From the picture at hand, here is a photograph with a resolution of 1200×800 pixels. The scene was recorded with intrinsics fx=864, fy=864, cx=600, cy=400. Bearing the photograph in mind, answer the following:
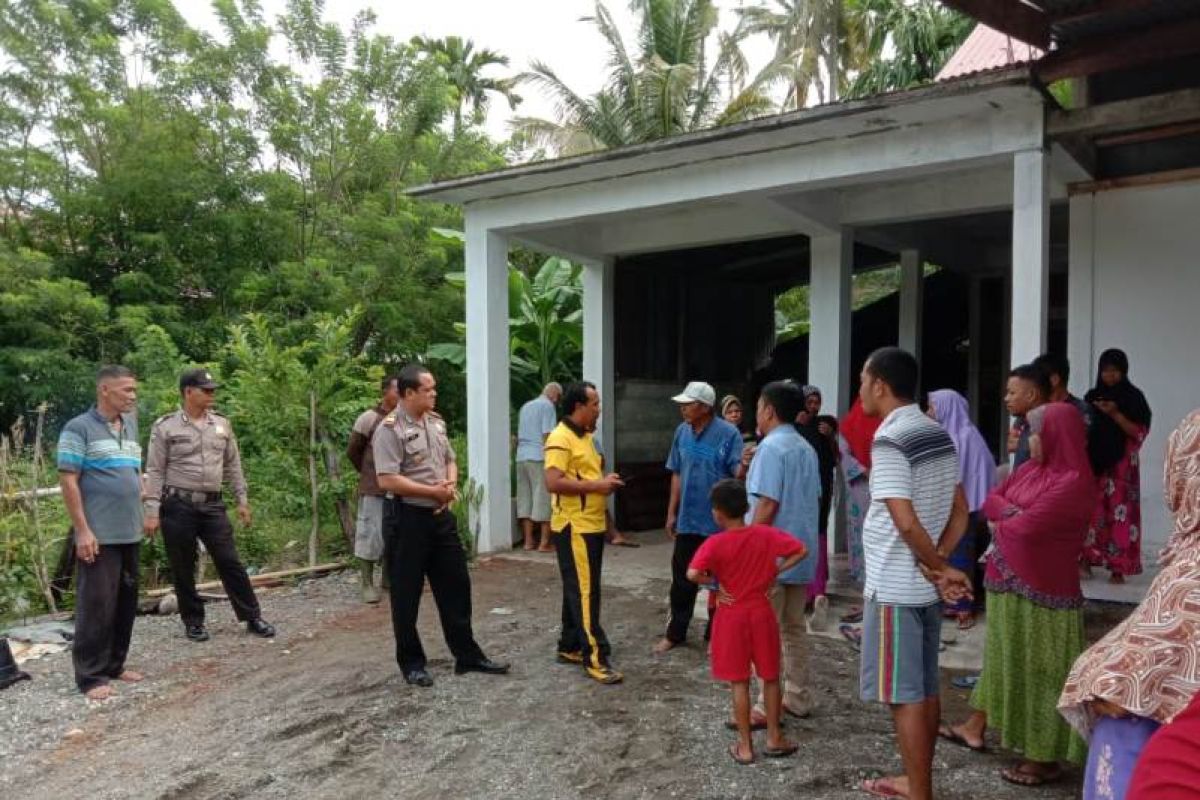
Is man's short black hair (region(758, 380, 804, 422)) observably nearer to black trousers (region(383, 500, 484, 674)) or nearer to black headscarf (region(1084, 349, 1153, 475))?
black trousers (region(383, 500, 484, 674))

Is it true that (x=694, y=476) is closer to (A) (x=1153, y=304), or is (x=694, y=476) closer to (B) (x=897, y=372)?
(B) (x=897, y=372)

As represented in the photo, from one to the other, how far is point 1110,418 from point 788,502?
8.96 ft

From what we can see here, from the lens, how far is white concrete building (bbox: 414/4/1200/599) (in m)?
5.57

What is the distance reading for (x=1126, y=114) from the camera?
5168 mm

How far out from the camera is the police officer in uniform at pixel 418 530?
4.69 metres

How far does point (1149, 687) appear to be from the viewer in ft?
5.21

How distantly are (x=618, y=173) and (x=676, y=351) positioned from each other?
11.6 feet

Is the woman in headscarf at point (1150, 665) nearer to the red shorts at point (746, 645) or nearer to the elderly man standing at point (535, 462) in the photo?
the red shorts at point (746, 645)

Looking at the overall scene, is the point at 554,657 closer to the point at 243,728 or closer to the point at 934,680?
the point at 243,728

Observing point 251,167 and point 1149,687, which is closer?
point 1149,687

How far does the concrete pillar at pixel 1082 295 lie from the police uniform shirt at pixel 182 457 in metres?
6.13

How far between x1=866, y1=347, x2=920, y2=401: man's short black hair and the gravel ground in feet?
5.20

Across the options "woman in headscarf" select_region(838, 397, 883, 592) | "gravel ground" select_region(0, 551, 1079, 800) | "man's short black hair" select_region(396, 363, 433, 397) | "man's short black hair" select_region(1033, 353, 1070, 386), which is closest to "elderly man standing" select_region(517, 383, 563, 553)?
"gravel ground" select_region(0, 551, 1079, 800)

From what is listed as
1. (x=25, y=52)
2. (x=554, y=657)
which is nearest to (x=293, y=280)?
(x=25, y=52)
